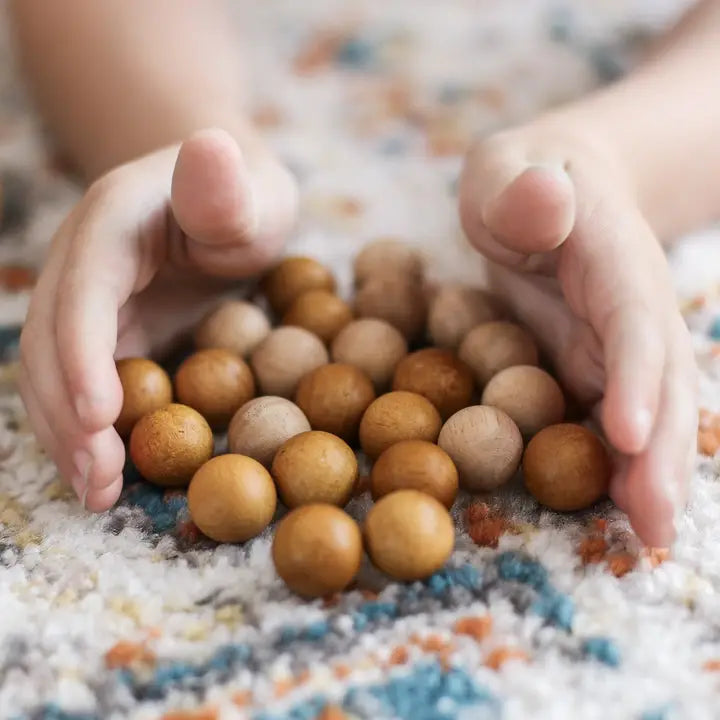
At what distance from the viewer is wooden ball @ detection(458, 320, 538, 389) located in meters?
0.70

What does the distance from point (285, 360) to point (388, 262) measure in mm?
144

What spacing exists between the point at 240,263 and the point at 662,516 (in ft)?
1.20

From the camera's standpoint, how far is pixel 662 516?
21.4 inches

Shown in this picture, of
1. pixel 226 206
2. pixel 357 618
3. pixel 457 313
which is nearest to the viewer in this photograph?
pixel 357 618

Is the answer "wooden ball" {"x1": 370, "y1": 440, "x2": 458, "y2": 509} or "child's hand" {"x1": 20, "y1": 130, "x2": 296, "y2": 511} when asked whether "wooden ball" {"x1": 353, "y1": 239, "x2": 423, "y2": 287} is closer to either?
"child's hand" {"x1": 20, "y1": 130, "x2": 296, "y2": 511}

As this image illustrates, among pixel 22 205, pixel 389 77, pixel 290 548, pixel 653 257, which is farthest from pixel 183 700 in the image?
pixel 389 77

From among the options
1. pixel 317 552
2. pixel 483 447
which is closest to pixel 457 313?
pixel 483 447

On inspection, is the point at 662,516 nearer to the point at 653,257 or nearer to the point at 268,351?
the point at 653,257

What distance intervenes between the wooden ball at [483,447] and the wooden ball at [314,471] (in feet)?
0.21

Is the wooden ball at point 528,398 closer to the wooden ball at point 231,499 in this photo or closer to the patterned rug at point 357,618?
the patterned rug at point 357,618

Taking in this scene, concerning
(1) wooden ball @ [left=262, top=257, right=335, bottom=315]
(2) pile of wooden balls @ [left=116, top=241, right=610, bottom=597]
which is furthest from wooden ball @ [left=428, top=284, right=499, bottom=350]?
(1) wooden ball @ [left=262, top=257, right=335, bottom=315]

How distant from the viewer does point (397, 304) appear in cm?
78

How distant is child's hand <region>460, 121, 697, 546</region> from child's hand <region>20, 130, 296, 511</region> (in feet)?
0.55

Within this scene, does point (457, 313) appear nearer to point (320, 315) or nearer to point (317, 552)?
point (320, 315)
